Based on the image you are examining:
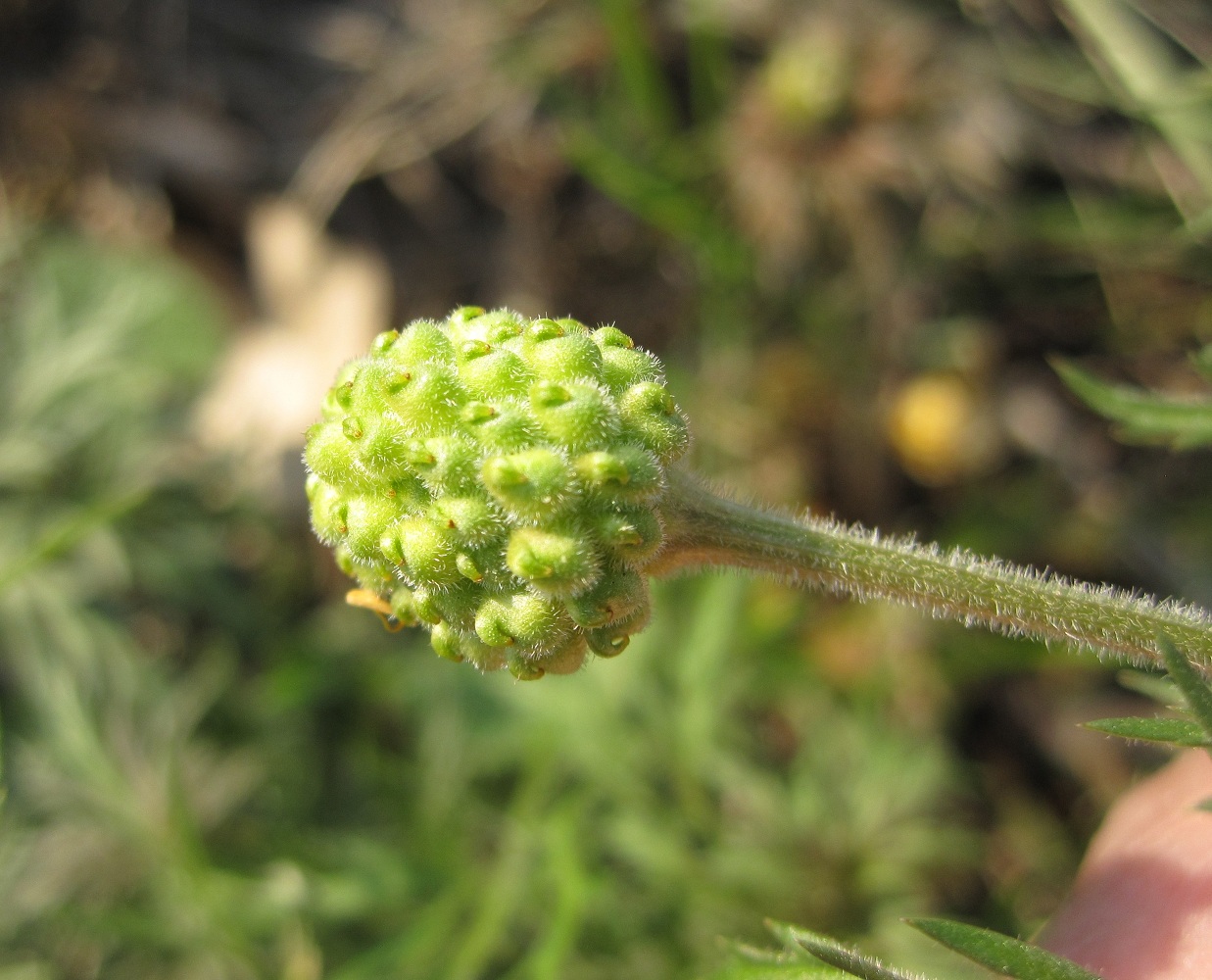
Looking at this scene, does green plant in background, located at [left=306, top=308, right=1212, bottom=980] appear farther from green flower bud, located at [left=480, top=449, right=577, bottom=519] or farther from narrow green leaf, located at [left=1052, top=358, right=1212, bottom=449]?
narrow green leaf, located at [left=1052, top=358, right=1212, bottom=449]

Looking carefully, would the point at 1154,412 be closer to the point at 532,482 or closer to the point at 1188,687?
the point at 1188,687

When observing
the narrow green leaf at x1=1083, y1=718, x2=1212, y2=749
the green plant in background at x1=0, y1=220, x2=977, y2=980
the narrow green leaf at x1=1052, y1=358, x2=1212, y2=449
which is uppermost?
the narrow green leaf at x1=1052, y1=358, x2=1212, y2=449

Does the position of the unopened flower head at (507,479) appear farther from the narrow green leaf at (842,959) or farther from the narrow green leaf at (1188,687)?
the narrow green leaf at (1188,687)

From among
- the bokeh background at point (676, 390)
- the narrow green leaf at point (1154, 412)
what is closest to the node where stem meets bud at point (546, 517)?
the narrow green leaf at point (1154, 412)

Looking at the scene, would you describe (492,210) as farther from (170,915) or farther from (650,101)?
(170,915)

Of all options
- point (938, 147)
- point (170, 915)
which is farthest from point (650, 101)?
point (170, 915)

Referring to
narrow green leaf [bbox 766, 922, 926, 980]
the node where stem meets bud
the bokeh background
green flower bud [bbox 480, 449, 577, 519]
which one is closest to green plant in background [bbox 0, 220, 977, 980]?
the bokeh background
